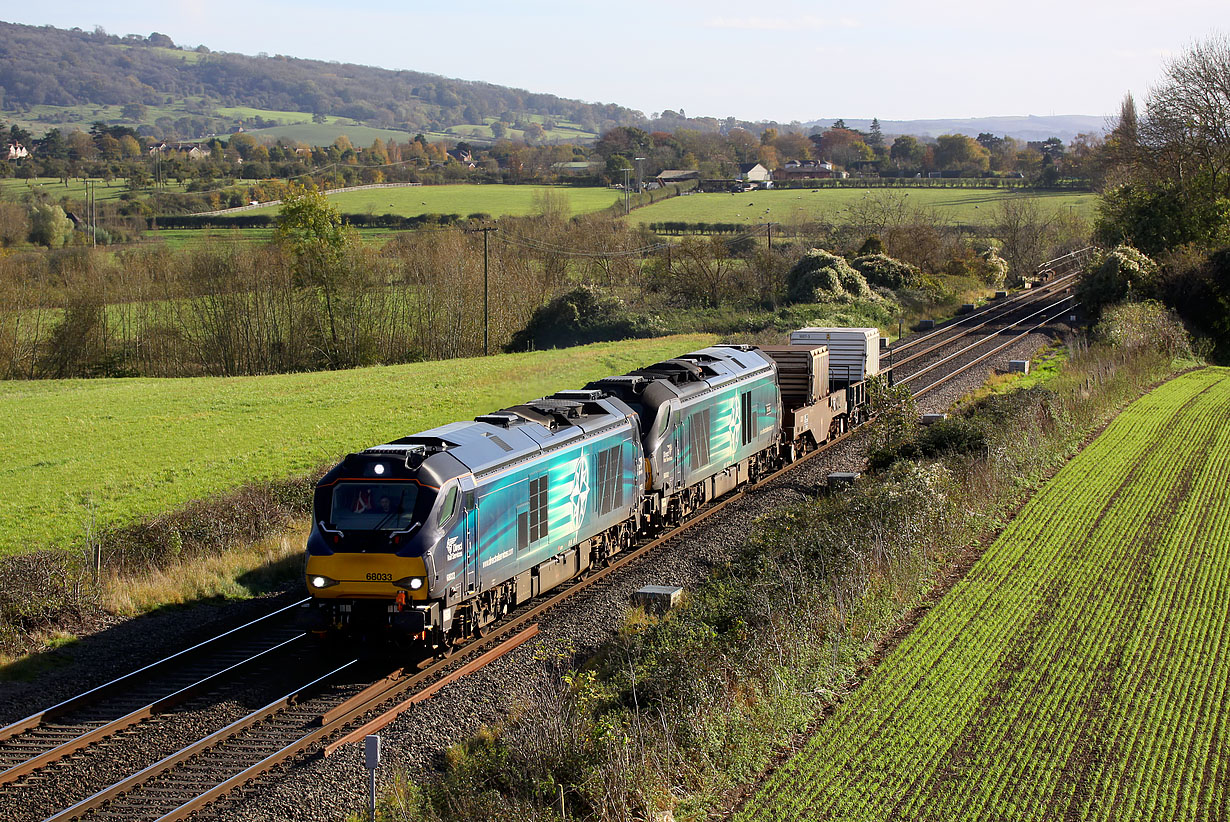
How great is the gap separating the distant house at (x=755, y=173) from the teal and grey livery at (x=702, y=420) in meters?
116

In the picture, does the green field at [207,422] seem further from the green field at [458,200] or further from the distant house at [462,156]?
the distant house at [462,156]

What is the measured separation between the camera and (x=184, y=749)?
13352mm

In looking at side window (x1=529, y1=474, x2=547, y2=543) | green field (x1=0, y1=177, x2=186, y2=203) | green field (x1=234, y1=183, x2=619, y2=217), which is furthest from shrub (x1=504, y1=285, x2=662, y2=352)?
green field (x1=0, y1=177, x2=186, y2=203)

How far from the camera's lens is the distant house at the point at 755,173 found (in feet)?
471

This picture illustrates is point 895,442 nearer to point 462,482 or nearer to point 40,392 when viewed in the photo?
point 462,482

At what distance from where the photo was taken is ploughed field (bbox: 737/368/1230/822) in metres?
11.7

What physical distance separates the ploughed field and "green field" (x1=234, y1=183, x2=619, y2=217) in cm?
7717

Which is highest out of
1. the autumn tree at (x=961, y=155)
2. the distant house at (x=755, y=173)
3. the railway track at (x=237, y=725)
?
the autumn tree at (x=961, y=155)

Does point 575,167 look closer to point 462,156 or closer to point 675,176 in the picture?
point 675,176

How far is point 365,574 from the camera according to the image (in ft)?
50.6

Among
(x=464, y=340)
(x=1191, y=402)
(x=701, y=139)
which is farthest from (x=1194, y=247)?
(x=701, y=139)

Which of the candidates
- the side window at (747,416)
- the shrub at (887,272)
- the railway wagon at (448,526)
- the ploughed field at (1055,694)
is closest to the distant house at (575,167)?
the shrub at (887,272)

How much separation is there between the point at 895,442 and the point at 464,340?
41889 millimetres

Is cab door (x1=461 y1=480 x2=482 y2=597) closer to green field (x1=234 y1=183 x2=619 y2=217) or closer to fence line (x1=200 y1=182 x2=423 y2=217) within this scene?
fence line (x1=200 y1=182 x2=423 y2=217)
